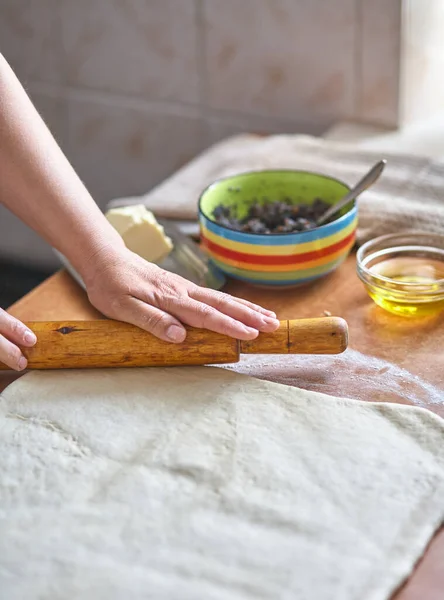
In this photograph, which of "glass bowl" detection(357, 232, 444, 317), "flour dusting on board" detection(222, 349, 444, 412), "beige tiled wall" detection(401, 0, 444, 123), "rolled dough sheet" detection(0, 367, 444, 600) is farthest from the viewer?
"beige tiled wall" detection(401, 0, 444, 123)

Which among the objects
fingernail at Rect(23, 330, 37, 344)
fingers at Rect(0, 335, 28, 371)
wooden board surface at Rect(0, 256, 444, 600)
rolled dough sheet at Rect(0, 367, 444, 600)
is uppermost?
fingernail at Rect(23, 330, 37, 344)

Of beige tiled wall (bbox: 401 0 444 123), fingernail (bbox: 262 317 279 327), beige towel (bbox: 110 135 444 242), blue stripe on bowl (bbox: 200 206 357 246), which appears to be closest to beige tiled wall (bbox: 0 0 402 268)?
beige tiled wall (bbox: 401 0 444 123)

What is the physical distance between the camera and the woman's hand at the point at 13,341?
1.01 m

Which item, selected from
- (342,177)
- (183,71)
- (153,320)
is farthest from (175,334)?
(183,71)

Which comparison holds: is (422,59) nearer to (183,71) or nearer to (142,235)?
(183,71)

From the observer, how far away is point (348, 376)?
3.36ft

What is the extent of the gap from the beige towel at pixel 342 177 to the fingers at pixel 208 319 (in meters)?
0.39

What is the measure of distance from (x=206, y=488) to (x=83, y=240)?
462mm

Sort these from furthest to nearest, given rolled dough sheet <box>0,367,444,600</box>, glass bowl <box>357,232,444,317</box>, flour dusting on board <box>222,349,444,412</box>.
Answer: glass bowl <box>357,232,444,317</box> < flour dusting on board <box>222,349,444,412</box> < rolled dough sheet <box>0,367,444,600</box>

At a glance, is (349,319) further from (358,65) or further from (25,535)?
(358,65)

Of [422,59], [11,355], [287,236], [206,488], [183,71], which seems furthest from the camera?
[183,71]

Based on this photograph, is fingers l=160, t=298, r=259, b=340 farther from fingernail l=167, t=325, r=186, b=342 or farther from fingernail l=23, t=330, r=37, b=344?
fingernail l=23, t=330, r=37, b=344

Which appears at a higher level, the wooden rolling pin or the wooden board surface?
the wooden rolling pin

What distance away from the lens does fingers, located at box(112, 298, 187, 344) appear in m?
1.01
